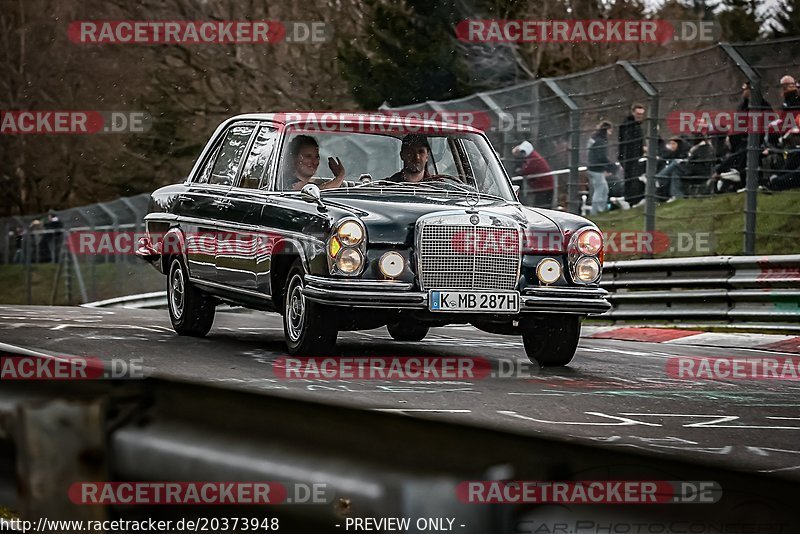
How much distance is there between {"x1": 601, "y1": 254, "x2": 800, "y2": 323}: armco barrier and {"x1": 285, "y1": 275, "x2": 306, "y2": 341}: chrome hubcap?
17.9 ft

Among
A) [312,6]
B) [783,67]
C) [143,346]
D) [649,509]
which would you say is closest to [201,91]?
[312,6]

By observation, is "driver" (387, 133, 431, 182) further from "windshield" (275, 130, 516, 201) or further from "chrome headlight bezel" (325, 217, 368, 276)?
"chrome headlight bezel" (325, 217, 368, 276)

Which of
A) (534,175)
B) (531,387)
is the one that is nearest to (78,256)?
(534,175)

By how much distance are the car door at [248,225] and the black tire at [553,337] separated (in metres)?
1.63

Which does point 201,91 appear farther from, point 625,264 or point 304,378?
point 304,378

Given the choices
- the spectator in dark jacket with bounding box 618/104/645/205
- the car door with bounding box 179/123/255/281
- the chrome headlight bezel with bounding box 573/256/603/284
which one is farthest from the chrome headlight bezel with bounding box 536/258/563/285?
the spectator in dark jacket with bounding box 618/104/645/205

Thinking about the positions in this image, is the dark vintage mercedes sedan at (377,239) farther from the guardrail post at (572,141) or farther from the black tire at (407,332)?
the guardrail post at (572,141)

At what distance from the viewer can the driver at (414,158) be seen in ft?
28.4

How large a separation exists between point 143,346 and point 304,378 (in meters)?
1.88

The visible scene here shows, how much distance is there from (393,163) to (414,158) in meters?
0.19

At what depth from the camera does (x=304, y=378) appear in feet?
23.2

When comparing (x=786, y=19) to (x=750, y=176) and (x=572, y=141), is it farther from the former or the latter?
(x=750, y=176)

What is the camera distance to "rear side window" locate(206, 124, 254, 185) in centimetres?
905

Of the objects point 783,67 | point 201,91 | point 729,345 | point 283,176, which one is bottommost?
point 729,345
